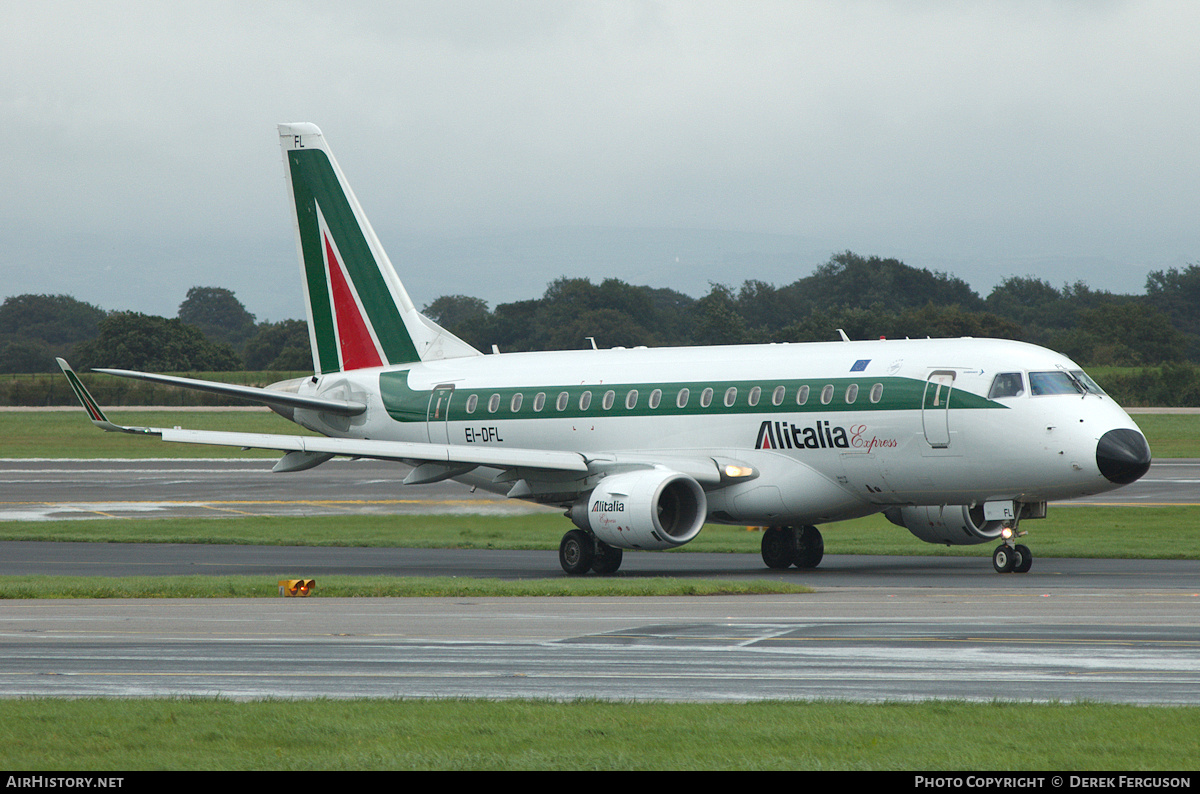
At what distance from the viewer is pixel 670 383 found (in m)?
31.2

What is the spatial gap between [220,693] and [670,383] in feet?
59.9

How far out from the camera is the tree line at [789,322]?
373 ft

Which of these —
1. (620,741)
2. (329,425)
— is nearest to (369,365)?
(329,425)

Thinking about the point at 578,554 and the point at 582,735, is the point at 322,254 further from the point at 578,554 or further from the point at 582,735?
the point at 582,735

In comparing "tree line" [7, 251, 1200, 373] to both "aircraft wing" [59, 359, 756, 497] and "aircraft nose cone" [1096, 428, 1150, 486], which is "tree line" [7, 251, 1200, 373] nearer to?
"aircraft wing" [59, 359, 756, 497]

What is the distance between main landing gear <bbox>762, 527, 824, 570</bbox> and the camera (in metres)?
30.6

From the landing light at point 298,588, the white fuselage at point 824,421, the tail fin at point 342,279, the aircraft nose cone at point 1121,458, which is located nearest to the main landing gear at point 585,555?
the white fuselage at point 824,421

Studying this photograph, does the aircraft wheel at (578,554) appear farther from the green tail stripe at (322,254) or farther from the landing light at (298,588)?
the green tail stripe at (322,254)

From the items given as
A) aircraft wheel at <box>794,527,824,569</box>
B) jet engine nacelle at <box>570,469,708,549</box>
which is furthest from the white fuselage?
aircraft wheel at <box>794,527,824,569</box>

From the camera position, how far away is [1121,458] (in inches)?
1025

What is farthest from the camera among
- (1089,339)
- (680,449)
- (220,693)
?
(1089,339)

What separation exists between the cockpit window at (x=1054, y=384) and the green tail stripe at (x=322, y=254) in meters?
15.7

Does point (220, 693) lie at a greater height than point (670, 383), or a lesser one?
lesser
